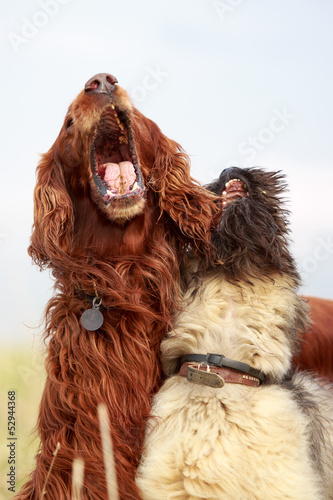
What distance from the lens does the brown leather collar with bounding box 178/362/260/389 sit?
2.91 metres

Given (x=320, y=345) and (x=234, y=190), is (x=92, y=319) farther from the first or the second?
(x=320, y=345)

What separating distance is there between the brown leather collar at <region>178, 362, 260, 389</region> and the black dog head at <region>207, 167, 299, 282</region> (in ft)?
1.62

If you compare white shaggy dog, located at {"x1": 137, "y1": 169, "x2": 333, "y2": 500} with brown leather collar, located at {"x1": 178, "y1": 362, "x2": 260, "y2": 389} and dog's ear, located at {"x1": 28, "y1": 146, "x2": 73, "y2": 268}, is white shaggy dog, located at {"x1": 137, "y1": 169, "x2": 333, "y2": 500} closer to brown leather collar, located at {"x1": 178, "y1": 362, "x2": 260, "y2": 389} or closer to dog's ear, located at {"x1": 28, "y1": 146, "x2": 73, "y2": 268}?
brown leather collar, located at {"x1": 178, "y1": 362, "x2": 260, "y2": 389}

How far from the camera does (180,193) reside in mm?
3385

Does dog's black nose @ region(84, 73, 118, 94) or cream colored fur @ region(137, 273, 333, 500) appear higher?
dog's black nose @ region(84, 73, 118, 94)

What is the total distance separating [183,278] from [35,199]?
3.10 feet

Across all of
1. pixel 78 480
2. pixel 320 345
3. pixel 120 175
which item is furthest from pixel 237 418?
pixel 320 345

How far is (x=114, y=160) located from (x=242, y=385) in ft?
4.57

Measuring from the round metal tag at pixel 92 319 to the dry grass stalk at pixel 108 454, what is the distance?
1.28 feet

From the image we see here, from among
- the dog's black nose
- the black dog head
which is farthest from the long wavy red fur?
the dog's black nose

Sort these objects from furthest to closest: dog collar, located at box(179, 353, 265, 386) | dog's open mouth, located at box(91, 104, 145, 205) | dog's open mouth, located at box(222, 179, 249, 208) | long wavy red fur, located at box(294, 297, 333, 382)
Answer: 1. long wavy red fur, located at box(294, 297, 333, 382)
2. dog's open mouth, located at box(222, 179, 249, 208)
3. dog's open mouth, located at box(91, 104, 145, 205)
4. dog collar, located at box(179, 353, 265, 386)

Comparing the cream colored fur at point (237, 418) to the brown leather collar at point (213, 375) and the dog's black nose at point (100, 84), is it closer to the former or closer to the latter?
the brown leather collar at point (213, 375)

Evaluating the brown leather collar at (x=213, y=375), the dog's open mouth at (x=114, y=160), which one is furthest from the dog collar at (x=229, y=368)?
the dog's open mouth at (x=114, y=160)

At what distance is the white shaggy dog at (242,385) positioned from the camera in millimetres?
2775
